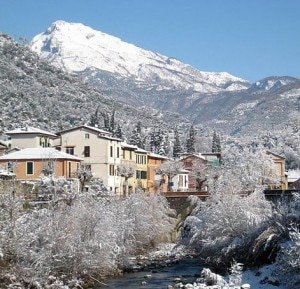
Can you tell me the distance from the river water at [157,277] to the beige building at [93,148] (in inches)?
1233

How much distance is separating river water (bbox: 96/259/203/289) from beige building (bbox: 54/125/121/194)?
3131 centimetres

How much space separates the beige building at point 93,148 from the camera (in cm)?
8212

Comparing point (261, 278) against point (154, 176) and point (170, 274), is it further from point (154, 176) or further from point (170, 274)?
point (154, 176)

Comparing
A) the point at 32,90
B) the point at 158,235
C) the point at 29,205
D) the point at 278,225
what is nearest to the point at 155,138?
the point at 32,90

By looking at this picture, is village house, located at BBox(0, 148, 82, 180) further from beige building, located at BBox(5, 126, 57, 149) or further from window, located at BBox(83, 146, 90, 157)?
beige building, located at BBox(5, 126, 57, 149)

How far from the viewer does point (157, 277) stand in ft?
149

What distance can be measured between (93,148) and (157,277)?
3907 cm

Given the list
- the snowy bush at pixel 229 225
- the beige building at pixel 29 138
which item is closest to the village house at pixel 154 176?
the beige building at pixel 29 138

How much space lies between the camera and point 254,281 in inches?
1465

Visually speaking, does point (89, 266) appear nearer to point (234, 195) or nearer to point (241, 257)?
point (241, 257)

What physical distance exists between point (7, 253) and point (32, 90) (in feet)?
444

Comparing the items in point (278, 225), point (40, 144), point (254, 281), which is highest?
point (40, 144)

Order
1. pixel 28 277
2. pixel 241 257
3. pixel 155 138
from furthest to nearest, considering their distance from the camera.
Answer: pixel 155 138, pixel 241 257, pixel 28 277

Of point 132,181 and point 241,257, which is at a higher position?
point 132,181
